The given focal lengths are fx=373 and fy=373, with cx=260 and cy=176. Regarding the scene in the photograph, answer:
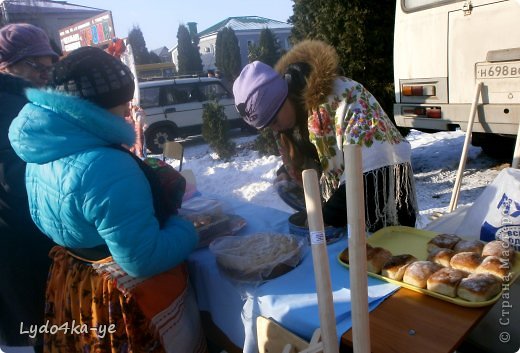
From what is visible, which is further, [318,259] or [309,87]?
[309,87]

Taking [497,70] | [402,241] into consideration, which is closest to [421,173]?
[497,70]

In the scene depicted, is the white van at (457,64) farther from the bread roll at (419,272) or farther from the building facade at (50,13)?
the building facade at (50,13)

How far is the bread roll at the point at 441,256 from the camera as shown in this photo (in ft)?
4.34

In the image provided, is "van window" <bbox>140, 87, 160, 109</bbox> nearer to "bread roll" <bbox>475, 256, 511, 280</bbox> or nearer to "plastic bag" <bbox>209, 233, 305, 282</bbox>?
"plastic bag" <bbox>209, 233, 305, 282</bbox>

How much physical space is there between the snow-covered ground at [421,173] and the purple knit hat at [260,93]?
1.71 meters

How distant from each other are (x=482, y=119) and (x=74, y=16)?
14237 mm

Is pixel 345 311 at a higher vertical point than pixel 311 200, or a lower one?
lower

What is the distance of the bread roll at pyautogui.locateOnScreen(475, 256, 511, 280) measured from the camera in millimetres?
1172

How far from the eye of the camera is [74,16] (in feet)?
44.1

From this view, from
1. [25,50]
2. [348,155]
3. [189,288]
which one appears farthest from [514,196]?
[25,50]

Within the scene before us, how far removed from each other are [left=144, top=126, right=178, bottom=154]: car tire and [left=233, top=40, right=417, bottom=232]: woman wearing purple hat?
28.2ft

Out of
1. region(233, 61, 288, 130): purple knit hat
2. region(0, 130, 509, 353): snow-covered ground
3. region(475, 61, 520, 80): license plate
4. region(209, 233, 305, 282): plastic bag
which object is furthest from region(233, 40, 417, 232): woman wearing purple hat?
region(475, 61, 520, 80): license plate

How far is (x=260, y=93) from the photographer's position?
1654mm

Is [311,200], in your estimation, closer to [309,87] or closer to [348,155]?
[348,155]
